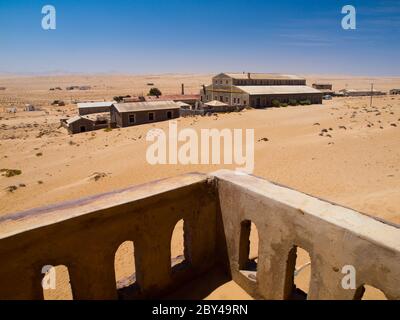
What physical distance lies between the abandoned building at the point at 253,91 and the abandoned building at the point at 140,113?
13.7m

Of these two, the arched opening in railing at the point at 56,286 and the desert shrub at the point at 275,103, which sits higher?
the desert shrub at the point at 275,103

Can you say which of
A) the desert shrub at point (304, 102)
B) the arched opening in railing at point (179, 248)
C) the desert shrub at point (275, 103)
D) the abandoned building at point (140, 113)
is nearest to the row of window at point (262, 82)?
the desert shrub at point (275, 103)

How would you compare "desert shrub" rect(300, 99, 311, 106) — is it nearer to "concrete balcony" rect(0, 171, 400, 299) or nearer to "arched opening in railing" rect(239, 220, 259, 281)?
"concrete balcony" rect(0, 171, 400, 299)

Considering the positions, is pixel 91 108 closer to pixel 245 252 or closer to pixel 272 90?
pixel 272 90

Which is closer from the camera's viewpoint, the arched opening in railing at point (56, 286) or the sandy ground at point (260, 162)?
the arched opening in railing at point (56, 286)

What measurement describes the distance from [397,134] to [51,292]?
87.3 ft

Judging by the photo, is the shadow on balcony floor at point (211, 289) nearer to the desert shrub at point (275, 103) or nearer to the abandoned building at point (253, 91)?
the abandoned building at point (253, 91)

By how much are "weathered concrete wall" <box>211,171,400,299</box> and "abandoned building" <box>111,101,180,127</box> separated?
2943 centimetres

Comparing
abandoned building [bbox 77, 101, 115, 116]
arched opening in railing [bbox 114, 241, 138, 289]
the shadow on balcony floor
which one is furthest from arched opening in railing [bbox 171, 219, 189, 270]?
abandoned building [bbox 77, 101, 115, 116]

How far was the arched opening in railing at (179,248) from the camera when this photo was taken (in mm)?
8141

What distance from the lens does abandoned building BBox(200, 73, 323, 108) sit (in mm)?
48438

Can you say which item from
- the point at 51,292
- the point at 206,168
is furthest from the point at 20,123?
the point at 51,292
